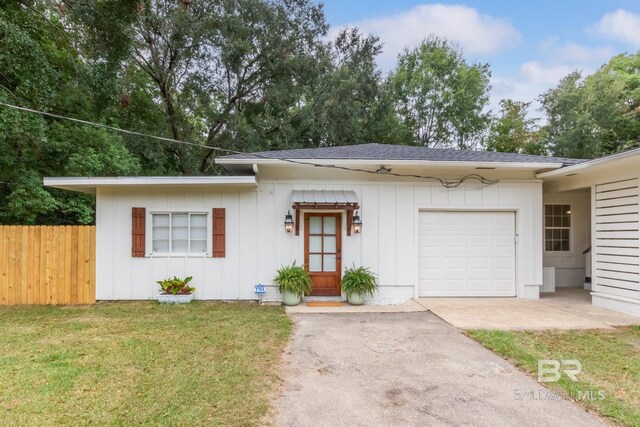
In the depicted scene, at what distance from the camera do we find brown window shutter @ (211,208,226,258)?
6.74 meters

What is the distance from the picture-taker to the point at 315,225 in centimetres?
697

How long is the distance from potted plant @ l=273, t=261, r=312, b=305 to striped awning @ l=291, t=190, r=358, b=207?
128cm

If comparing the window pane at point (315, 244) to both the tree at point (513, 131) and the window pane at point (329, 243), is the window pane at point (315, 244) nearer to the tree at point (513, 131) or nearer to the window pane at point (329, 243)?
the window pane at point (329, 243)

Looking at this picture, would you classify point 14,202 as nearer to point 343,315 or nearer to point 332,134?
point 343,315

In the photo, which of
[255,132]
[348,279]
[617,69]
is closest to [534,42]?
[617,69]

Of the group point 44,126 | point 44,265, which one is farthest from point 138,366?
point 44,126

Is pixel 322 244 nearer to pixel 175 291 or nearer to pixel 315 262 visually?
pixel 315 262

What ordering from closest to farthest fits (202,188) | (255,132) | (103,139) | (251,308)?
(251,308) < (202,188) < (103,139) < (255,132)

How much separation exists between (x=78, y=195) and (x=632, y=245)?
13.4m

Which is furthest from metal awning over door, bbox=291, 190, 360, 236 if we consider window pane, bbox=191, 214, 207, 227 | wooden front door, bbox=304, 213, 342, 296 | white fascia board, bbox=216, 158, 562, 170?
window pane, bbox=191, 214, 207, 227

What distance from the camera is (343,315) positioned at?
5.84 meters

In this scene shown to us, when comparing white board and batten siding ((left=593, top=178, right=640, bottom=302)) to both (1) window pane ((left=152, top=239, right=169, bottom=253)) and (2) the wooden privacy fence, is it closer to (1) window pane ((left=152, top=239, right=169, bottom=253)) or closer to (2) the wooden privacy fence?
(1) window pane ((left=152, top=239, right=169, bottom=253))

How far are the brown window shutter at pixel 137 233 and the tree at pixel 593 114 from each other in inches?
748

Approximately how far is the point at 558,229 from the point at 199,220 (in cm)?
861
